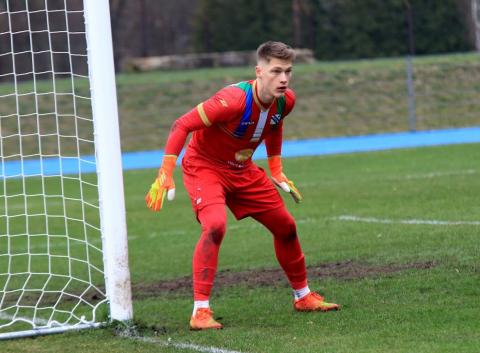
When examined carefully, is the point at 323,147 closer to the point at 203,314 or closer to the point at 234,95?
the point at 234,95

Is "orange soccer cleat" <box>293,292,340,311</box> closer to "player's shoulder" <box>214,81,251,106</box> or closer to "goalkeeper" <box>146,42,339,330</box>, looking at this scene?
"goalkeeper" <box>146,42,339,330</box>

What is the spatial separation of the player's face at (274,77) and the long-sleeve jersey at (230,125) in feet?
0.37

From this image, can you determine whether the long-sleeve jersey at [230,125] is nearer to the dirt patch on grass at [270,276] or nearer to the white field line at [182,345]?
the white field line at [182,345]

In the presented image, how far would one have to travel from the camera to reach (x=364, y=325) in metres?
6.48

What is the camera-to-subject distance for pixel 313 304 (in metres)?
7.28

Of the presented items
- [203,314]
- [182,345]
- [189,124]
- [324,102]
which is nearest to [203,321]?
[203,314]

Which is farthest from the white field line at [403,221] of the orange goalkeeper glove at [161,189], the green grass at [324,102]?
the green grass at [324,102]

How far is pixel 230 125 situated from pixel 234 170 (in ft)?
1.21

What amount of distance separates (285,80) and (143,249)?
198 inches

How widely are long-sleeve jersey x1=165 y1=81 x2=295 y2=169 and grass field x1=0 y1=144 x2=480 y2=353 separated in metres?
1.19

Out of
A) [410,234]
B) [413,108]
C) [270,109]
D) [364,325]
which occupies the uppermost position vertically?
[270,109]

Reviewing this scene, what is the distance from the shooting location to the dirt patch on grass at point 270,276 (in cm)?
852

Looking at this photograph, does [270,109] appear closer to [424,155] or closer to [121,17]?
[424,155]

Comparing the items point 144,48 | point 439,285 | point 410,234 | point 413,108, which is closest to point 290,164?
point 413,108
